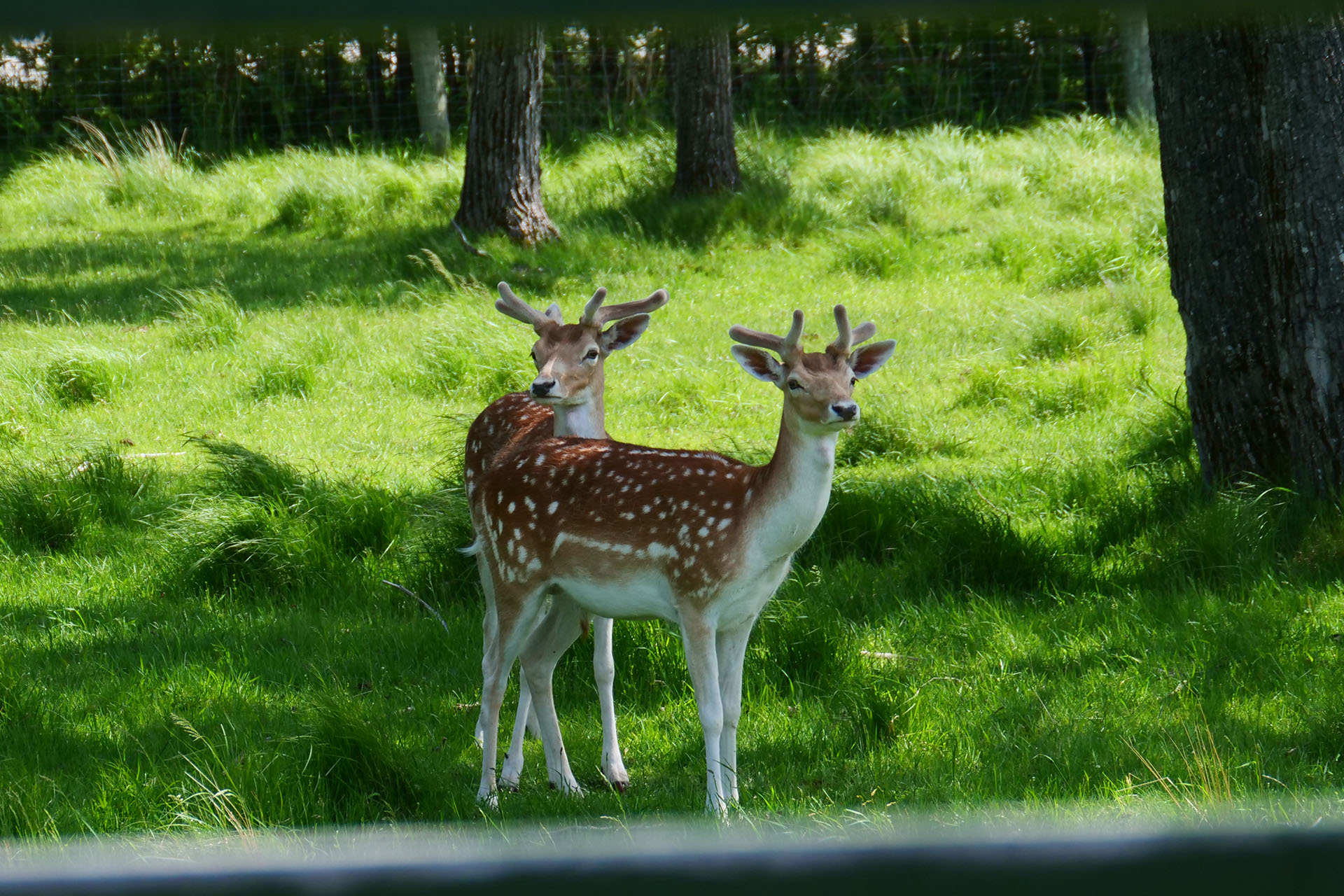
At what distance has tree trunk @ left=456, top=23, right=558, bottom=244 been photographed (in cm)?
1162

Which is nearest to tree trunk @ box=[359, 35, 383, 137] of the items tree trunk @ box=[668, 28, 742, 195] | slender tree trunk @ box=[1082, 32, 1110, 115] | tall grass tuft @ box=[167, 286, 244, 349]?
tree trunk @ box=[668, 28, 742, 195]

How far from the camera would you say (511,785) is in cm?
472

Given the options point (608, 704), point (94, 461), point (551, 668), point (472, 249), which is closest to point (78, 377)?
point (94, 461)

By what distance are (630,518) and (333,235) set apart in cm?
949

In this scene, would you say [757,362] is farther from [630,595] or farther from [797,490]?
[630,595]

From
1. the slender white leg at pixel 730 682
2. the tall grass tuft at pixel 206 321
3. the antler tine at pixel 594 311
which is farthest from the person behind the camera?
the tall grass tuft at pixel 206 321

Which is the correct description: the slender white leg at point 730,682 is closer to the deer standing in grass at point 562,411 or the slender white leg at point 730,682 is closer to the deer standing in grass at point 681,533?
the deer standing in grass at point 681,533

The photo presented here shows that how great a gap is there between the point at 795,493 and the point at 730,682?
0.73 m

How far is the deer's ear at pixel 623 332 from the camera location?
5.54 metres

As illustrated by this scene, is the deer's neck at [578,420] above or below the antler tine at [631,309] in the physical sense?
below

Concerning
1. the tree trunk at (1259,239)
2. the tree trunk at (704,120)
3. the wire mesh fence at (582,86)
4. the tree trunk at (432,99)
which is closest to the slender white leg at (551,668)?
the tree trunk at (1259,239)

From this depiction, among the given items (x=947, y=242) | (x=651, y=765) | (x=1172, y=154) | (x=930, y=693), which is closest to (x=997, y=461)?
(x=1172, y=154)

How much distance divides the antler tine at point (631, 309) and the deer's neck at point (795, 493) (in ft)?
4.82

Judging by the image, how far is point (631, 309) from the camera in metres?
5.92
